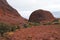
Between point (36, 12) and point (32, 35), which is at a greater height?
point (36, 12)

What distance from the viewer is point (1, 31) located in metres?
26.9

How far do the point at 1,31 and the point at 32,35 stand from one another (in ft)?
22.0

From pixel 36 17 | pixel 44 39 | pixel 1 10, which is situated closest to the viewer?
pixel 44 39

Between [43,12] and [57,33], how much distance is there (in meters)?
37.8

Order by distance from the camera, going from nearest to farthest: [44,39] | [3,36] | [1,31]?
1. [44,39]
2. [3,36]
3. [1,31]

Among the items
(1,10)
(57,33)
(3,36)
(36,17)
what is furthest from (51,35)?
(36,17)

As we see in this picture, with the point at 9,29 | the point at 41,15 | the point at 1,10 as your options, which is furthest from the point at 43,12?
the point at 9,29

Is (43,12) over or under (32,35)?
over

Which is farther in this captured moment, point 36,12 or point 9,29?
point 36,12

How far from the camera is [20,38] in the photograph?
21094mm

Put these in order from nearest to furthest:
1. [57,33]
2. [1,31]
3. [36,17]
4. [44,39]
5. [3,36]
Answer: [44,39] → [57,33] → [3,36] → [1,31] → [36,17]

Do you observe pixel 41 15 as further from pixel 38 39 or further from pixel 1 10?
pixel 38 39

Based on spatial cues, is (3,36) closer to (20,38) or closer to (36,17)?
(20,38)

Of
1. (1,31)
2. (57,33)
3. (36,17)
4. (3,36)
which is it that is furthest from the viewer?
(36,17)
